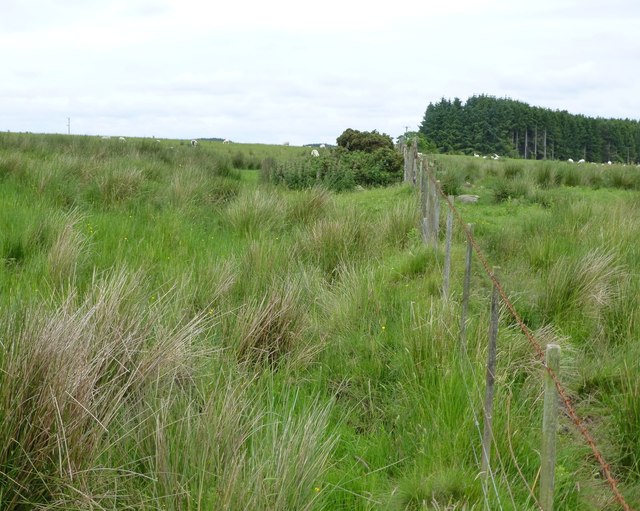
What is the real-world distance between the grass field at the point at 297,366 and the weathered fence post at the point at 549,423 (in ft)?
2.20

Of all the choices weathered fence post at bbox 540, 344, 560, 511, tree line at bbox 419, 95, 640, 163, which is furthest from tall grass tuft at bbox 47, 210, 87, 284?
tree line at bbox 419, 95, 640, 163

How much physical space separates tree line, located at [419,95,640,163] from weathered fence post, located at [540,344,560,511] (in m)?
68.0

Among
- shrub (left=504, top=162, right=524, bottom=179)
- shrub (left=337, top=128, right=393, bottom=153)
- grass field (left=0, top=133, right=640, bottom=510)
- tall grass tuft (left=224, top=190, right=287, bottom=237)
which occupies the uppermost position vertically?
shrub (left=337, top=128, right=393, bottom=153)

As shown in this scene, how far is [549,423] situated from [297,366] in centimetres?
268

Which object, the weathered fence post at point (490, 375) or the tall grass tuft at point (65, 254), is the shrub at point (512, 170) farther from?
the weathered fence post at point (490, 375)

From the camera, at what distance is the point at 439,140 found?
7050 cm

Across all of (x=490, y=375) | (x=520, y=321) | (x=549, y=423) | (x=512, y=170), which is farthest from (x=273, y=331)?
(x=512, y=170)

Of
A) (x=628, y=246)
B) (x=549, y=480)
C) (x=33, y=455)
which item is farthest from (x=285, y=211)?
(x=549, y=480)

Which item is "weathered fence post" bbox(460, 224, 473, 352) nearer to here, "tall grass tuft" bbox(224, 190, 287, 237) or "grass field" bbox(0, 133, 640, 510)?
"grass field" bbox(0, 133, 640, 510)

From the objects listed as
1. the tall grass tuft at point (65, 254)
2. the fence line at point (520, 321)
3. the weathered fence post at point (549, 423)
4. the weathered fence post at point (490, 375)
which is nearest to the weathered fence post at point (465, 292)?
the fence line at point (520, 321)

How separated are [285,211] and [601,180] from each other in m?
9.57

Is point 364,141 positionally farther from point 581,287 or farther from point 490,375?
point 490,375

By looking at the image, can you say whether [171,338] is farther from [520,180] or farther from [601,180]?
[601,180]

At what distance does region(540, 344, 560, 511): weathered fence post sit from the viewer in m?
2.21
